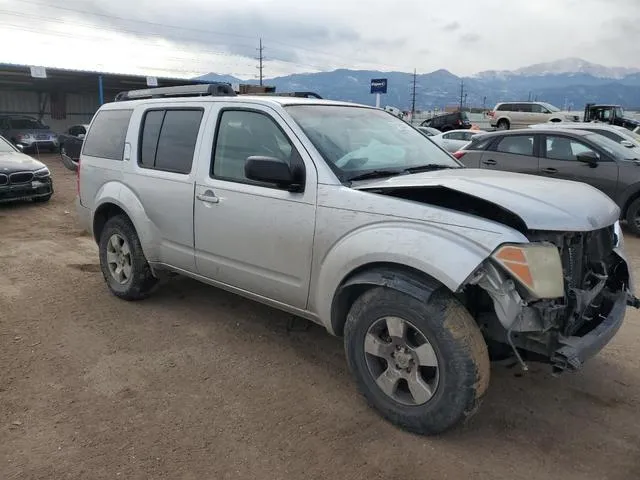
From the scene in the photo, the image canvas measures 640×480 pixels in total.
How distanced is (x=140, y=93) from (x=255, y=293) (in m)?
2.57

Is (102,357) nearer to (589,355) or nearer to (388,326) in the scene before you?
(388,326)

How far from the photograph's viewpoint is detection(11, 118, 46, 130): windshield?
22125 millimetres

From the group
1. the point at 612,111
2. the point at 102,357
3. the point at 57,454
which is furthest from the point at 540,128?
the point at 612,111

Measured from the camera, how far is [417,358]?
2844mm

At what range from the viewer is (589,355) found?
2709mm

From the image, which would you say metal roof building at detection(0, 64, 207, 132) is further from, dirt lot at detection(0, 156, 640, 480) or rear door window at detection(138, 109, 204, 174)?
dirt lot at detection(0, 156, 640, 480)

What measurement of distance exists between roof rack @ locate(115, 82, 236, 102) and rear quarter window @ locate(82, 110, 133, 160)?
256mm

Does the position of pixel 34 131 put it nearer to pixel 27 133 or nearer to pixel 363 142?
pixel 27 133

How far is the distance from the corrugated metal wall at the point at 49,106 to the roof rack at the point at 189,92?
29926 millimetres

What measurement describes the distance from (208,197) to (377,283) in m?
1.66

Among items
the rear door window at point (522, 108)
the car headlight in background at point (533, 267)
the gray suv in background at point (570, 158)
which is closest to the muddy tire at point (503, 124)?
the rear door window at point (522, 108)

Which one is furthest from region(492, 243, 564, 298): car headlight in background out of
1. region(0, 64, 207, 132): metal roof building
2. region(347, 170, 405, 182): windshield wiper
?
region(0, 64, 207, 132): metal roof building

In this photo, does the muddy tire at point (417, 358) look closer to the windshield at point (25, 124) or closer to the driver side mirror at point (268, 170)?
the driver side mirror at point (268, 170)

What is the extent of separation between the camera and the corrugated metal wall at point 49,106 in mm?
31344
